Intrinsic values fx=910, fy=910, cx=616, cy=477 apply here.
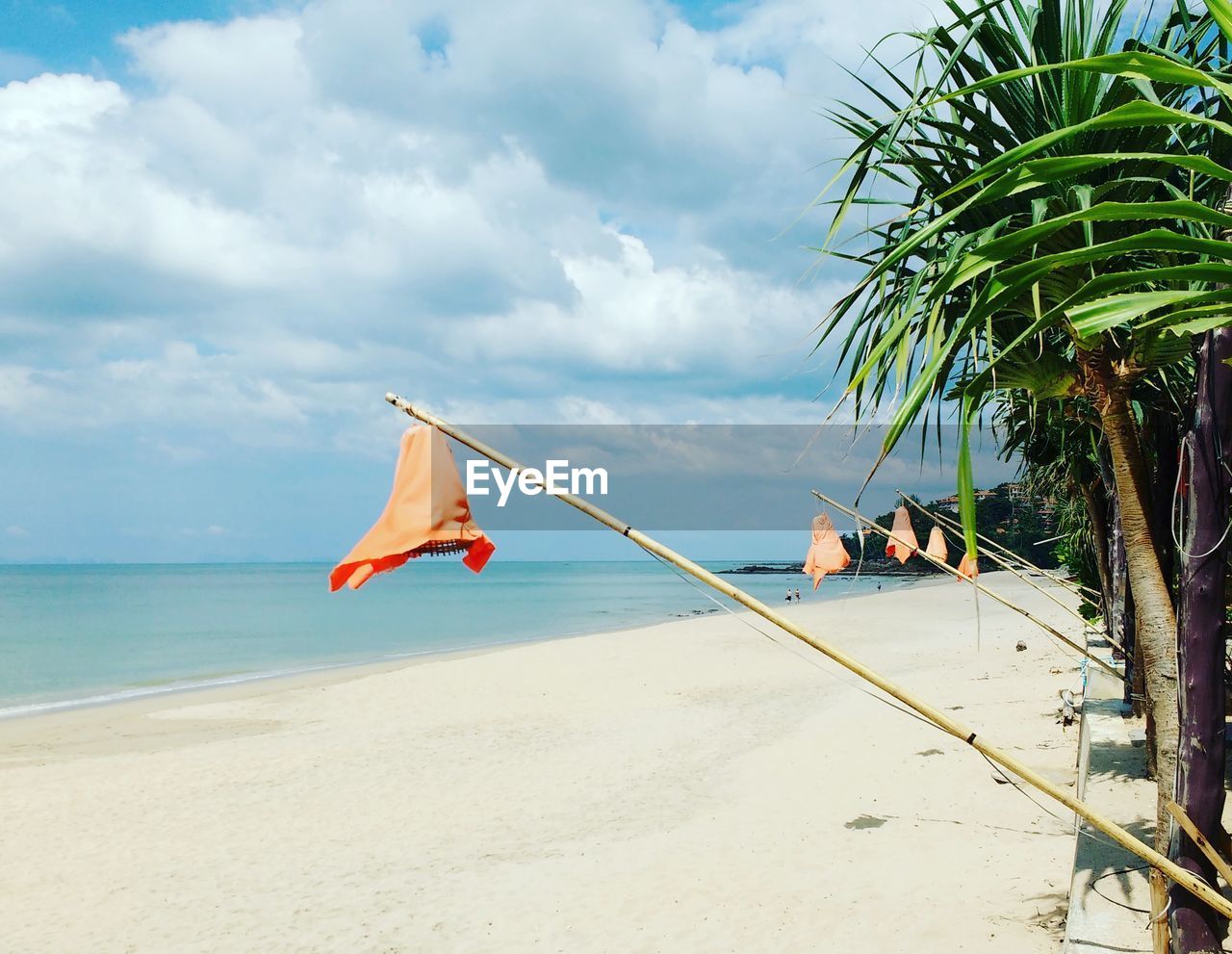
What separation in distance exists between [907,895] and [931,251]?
13.5ft

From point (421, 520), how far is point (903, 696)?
6.44ft

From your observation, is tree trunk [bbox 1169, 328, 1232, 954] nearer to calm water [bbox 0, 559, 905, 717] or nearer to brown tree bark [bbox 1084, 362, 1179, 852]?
brown tree bark [bbox 1084, 362, 1179, 852]

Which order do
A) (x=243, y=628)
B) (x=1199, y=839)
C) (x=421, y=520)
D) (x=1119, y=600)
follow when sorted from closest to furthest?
1. (x=1199, y=839)
2. (x=421, y=520)
3. (x=1119, y=600)
4. (x=243, y=628)

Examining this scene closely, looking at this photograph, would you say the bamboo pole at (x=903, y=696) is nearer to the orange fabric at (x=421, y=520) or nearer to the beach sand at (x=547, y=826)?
the orange fabric at (x=421, y=520)

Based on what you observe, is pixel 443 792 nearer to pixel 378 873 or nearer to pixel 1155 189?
pixel 378 873

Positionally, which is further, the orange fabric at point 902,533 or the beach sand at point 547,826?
the orange fabric at point 902,533

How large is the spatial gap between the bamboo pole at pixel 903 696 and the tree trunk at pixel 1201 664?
154 mm

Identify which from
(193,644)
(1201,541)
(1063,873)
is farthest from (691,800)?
(193,644)

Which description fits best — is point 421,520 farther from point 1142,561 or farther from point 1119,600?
point 1119,600

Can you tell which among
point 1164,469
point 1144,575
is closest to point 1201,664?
point 1144,575

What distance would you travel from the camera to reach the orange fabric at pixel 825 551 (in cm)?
1123

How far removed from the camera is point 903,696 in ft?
10.6

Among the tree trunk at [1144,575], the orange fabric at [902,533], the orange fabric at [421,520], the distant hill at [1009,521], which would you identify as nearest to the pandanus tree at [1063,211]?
the tree trunk at [1144,575]

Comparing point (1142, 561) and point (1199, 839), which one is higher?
point (1142, 561)
